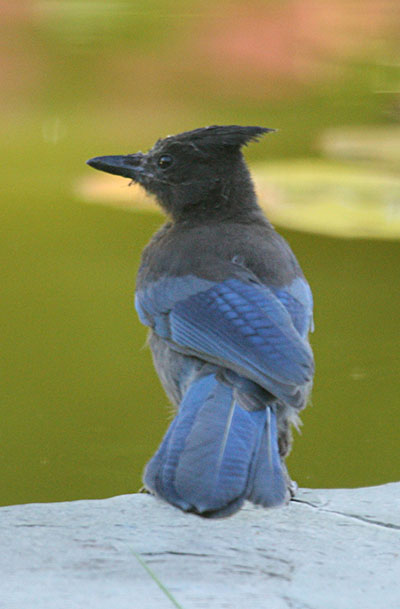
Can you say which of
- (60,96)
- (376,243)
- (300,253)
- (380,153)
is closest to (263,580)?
(300,253)

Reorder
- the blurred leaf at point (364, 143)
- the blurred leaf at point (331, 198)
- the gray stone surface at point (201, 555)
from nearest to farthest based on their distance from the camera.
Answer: the gray stone surface at point (201, 555) < the blurred leaf at point (331, 198) < the blurred leaf at point (364, 143)

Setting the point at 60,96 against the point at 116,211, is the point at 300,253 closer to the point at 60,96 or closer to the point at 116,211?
the point at 116,211

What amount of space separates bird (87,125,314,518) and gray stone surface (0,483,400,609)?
3.8 inches

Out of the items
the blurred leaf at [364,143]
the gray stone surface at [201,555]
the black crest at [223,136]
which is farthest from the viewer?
the blurred leaf at [364,143]

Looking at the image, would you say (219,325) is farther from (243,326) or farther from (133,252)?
(133,252)

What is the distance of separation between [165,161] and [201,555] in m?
1.10

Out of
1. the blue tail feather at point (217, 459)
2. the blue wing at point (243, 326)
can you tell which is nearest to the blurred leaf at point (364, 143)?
the blue wing at point (243, 326)

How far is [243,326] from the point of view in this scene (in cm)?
214

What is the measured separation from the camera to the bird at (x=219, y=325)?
1.97m

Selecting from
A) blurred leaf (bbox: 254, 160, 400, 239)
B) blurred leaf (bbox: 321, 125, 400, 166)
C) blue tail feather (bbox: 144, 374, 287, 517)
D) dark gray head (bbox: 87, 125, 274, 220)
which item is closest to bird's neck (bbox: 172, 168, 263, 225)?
dark gray head (bbox: 87, 125, 274, 220)

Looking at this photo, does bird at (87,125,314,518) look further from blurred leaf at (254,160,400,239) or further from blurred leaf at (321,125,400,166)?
blurred leaf at (321,125,400,166)

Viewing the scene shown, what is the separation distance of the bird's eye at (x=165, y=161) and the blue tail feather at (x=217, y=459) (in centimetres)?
77

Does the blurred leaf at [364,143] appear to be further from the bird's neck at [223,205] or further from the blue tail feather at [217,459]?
the blue tail feather at [217,459]

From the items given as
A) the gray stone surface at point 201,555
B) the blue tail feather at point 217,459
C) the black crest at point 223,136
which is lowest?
the gray stone surface at point 201,555
